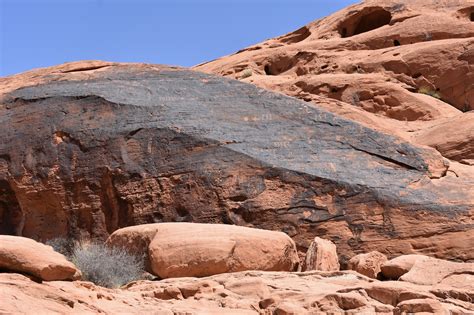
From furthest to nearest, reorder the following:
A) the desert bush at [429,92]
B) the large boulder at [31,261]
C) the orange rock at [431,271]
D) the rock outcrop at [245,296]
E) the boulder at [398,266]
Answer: the desert bush at [429,92] < the boulder at [398,266] < the orange rock at [431,271] < the large boulder at [31,261] < the rock outcrop at [245,296]

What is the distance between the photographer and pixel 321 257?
40.3ft

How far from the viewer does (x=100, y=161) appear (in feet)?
49.4

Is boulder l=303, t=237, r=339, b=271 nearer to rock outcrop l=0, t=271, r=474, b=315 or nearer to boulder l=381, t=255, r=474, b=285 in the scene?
boulder l=381, t=255, r=474, b=285

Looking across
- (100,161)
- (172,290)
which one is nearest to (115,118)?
(100,161)

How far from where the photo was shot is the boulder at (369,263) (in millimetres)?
11891

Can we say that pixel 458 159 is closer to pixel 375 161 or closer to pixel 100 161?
pixel 375 161

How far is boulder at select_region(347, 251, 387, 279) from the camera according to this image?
39.0ft

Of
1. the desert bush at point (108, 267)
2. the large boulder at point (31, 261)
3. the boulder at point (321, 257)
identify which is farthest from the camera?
the boulder at point (321, 257)

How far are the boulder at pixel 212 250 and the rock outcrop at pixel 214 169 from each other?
5.46 ft

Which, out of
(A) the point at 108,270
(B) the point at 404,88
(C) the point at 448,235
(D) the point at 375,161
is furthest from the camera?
(B) the point at 404,88

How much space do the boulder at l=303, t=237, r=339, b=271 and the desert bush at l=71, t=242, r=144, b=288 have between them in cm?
247

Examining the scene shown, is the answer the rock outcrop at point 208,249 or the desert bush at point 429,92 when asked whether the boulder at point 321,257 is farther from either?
the desert bush at point 429,92

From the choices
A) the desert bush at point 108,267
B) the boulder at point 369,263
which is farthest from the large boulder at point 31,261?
the boulder at point 369,263

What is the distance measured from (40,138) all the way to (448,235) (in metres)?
7.63
